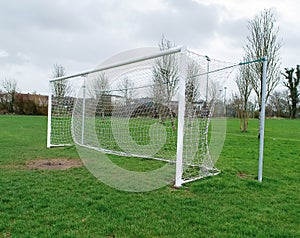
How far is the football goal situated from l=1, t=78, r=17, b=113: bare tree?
22.3m

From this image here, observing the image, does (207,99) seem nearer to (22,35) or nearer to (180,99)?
(180,99)

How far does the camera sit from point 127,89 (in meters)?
7.00

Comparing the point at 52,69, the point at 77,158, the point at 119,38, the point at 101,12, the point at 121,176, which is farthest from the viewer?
the point at 52,69

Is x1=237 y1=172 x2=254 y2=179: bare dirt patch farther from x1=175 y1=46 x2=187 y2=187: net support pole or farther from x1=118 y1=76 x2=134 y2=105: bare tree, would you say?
x1=118 y1=76 x2=134 y2=105: bare tree

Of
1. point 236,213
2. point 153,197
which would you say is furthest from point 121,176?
point 236,213

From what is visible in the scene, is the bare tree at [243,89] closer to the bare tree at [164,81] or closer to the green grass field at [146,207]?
the bare tree at [164,81]

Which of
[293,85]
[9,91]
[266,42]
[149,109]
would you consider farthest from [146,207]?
[293,85]

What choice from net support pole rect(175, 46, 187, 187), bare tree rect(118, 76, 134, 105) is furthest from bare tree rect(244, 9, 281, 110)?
net support pole rect(175, 46, 187, 187)

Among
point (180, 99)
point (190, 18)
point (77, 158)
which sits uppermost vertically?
point (190, 18)

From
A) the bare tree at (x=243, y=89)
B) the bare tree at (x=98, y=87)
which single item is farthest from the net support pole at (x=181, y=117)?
the bare tree at (x=243, y=89)

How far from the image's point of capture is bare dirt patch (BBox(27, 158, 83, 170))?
16.5ft

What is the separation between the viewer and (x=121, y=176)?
14.3ft

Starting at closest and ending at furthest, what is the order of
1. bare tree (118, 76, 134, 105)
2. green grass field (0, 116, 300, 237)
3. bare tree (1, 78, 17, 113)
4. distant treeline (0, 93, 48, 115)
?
1. green grass field (0, 116, 300, 237)
2. bare tree (118, 76, 134, 105)
3. distant treeline (0, 93, 48, 115)
4. bare tree (1, 78, 17, 113)

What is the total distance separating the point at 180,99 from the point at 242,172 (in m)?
2.12
